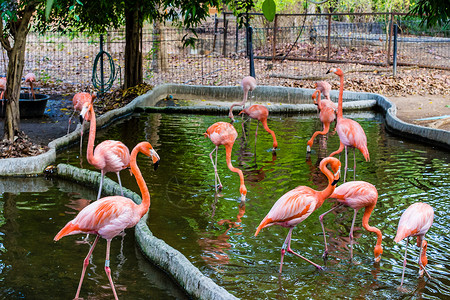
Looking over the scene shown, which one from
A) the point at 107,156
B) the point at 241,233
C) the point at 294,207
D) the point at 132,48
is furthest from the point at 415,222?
the point at 132,48

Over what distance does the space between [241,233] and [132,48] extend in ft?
27.8

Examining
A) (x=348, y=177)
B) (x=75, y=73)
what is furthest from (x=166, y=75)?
(x=348, y=177)

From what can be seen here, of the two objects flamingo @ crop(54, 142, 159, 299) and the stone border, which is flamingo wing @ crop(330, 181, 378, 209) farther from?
the stone border

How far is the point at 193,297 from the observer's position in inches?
157

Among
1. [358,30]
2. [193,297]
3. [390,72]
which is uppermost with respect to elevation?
[358,30]

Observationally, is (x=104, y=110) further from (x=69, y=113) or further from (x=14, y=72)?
(x=14, y=72)

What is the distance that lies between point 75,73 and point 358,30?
1109 cm

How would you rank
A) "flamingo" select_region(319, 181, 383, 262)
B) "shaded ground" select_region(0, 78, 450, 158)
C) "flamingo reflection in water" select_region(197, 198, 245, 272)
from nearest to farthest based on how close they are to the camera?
"flamingo reflection in water" select_region(197, 198, 245, 272) → "flamingo" select_region(319, 181, 383, 262) → "shaded ground" select_region(0, 78, 450, 158)

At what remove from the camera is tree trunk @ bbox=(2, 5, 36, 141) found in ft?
23.9

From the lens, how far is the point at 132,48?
41.5 feet

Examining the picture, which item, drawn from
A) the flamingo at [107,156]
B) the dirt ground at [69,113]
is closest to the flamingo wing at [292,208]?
the flamingo at [107,156]

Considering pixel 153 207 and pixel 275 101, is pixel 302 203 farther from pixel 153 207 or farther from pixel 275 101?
pixel 275 101

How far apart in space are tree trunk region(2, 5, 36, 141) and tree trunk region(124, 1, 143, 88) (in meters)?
4.99

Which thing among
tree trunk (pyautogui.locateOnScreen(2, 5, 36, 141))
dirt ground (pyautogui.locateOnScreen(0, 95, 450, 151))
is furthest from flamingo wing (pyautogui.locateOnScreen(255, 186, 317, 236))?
dirt ground (pyautogui.locateOnScreen(0, 95, 450, 151))
